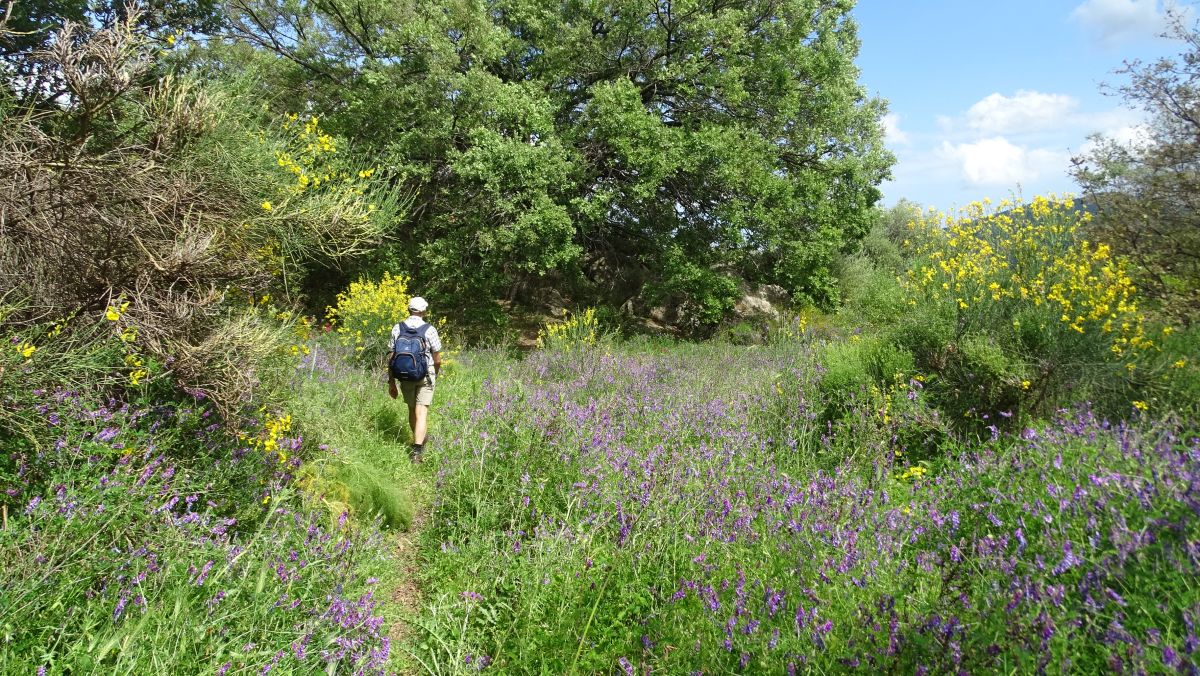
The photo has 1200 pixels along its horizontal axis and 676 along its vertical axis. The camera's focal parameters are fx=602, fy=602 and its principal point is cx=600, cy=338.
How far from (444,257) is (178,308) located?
8264mm

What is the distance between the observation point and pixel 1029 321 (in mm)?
5473

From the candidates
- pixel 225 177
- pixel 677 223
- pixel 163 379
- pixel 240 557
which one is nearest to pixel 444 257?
pixel 677 223

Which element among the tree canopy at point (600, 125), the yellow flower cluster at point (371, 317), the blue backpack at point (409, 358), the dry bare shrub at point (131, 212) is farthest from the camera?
the tree canopy at point (600, 125)

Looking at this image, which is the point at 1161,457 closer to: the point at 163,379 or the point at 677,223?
the point at 163,379

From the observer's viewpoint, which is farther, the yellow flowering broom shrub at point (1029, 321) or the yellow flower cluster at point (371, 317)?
the yellow flower cluster at point (371, 317)

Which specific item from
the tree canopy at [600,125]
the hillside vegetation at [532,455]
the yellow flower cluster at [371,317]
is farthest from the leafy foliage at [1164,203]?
the yellow flower cluster at [371,317]

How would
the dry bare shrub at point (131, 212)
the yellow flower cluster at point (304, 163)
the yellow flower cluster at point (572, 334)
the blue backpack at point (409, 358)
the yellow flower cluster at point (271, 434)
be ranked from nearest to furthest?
the dry bare shrub at point (131, 212)
the yellow flower cluster at point (271, 434)
the yellow flower cluster at point (304, 163)
the blue backpack at point (409, 358)
the yellow flower cluster at point (572, 334)

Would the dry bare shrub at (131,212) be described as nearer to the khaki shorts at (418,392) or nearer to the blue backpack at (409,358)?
the blue backpack at (409,358)

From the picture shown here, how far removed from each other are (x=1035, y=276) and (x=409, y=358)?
6.15m

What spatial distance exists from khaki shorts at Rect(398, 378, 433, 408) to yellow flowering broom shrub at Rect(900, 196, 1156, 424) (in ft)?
15.8

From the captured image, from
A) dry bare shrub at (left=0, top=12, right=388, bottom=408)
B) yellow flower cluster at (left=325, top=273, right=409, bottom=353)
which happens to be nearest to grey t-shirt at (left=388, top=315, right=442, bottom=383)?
dry bare shrub at (left=0, top=12, right=388, bottom=408)

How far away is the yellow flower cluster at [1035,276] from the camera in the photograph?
528 cm

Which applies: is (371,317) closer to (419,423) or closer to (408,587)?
(419,423)

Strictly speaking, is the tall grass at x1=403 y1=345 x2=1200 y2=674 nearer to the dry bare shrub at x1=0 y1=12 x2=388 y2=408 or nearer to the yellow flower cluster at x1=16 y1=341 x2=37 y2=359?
the dry bare shrub at x1=0 y1=12 x2=388 y2=408
